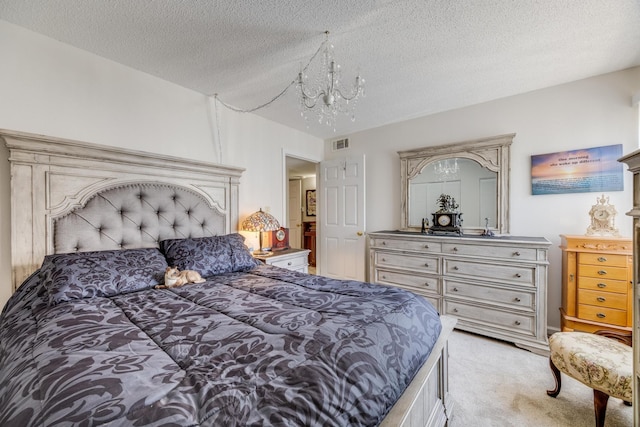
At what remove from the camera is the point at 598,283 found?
7.09ft

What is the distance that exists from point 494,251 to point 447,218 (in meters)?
0.66

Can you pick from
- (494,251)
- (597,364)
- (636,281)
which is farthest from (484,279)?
(636,281)

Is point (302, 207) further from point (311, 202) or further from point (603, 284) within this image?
point (603, 284)

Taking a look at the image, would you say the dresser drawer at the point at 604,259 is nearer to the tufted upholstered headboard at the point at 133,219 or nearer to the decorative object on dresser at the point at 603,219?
the decorative object on dresser at the point at 603,219

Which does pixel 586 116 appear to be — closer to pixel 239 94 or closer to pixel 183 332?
pixel 239 94

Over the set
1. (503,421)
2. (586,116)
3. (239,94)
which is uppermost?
(239,94)

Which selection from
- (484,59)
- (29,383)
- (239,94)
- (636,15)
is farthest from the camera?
(239,94)

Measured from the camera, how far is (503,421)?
1558 mm

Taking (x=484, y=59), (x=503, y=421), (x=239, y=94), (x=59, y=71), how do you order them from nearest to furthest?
(x=503, y=421) → (x=59, y=71) → (x=484, y=59) → (x=239, y=94)

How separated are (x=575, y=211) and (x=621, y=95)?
107 centimetres

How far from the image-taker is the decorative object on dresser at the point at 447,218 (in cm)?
A: 304

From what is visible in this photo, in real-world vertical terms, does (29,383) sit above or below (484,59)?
below

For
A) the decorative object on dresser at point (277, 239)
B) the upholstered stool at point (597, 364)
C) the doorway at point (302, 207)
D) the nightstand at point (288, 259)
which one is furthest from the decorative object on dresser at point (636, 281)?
the doorway at point (302, 207)

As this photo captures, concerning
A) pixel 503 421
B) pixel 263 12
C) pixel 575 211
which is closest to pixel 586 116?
pixel 575 211
